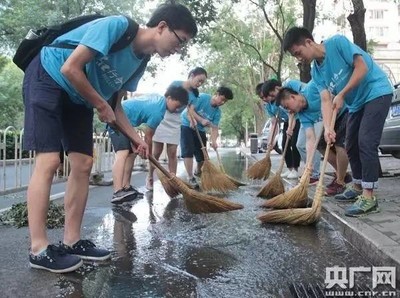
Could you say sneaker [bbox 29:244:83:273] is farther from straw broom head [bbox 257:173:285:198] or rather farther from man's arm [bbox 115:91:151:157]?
straw broom head [bbox 257:173:285:198]

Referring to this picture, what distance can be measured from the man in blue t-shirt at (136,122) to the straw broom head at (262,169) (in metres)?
1.97

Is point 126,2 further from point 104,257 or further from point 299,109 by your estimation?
point 104,257

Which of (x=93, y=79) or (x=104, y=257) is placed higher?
(x=93, y=79)

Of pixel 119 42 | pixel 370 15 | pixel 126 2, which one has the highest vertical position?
pixel 370 15

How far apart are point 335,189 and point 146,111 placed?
2.43 m

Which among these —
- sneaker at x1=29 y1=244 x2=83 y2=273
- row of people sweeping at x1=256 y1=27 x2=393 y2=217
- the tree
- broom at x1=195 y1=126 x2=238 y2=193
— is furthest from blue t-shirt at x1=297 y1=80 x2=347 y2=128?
the tree

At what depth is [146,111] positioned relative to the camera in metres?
5.70

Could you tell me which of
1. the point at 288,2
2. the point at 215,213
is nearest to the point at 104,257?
the point at 215,213

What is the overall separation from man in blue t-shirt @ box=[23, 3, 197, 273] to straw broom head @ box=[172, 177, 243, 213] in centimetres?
116

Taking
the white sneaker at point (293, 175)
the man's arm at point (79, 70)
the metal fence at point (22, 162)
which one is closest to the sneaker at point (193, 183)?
the white sneaker at point (293, 175)

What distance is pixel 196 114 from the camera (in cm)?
735

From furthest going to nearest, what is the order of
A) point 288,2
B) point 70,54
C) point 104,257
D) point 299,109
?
1. point 288,2
2. point 299,109
3. point 104,257
4. point 70,54

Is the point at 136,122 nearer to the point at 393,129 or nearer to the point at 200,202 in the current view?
the point at 200,202

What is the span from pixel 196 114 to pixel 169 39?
457cm
